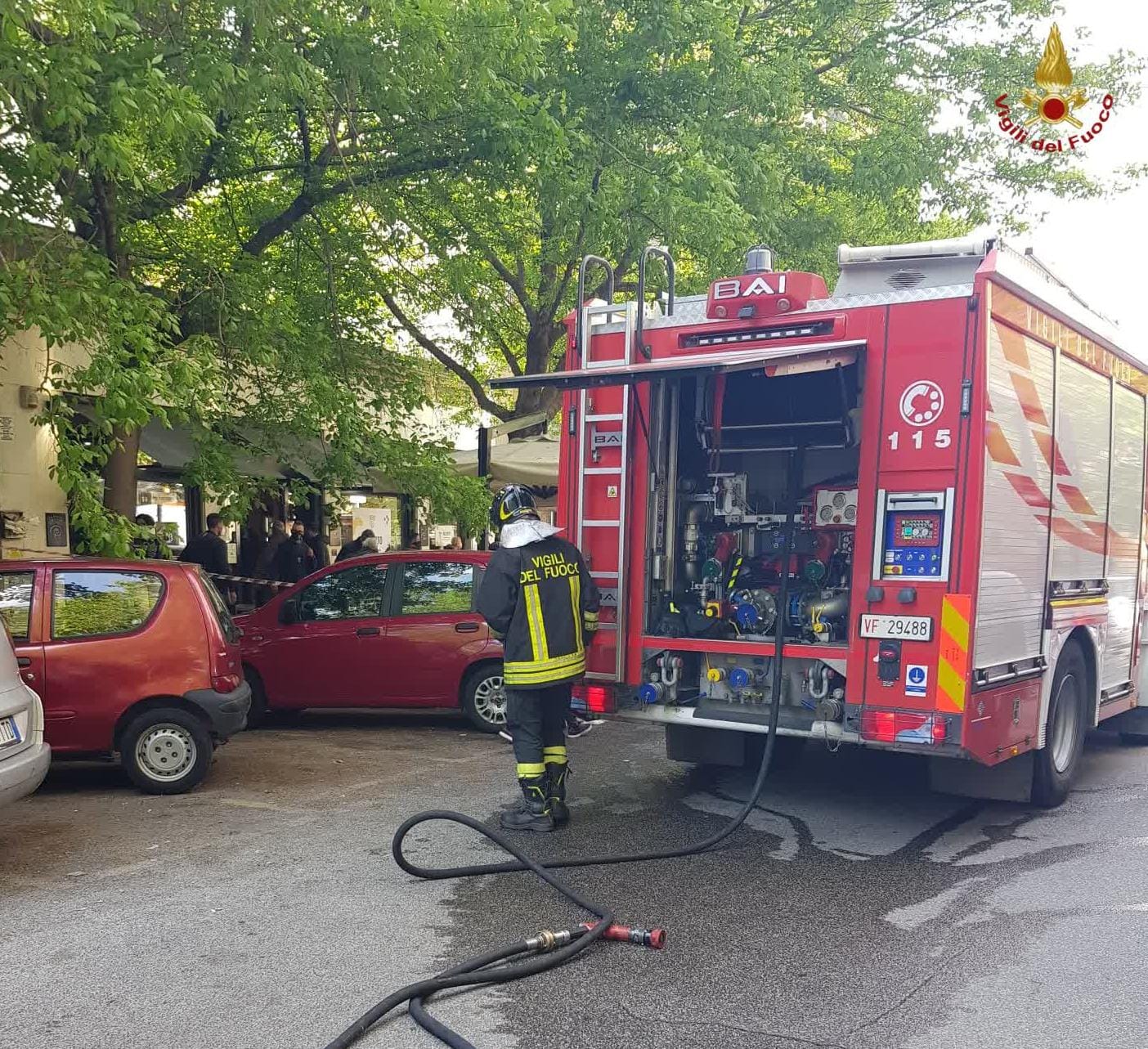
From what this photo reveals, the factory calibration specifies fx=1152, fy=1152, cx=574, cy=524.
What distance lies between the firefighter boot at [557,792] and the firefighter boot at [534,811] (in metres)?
0.04

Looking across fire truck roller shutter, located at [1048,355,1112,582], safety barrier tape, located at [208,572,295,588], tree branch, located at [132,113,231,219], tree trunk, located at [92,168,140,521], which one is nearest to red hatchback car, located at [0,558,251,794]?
tree trunk, located at [92,168,140,521]

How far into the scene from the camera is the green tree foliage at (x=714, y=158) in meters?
A: 10.1

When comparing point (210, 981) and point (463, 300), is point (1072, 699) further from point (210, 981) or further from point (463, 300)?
point (463, 300)

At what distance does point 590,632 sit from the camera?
6.51m

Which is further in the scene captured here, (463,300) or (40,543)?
(463,300)

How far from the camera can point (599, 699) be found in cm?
668

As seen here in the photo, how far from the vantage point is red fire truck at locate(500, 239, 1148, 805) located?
568 centimetres

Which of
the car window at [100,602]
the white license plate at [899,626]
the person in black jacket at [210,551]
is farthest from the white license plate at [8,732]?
the person in black jacket at [210,551]

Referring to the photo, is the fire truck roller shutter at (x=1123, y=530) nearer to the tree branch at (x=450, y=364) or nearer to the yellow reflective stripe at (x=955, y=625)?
the yellow reflective stripe at (x=955, y=625)

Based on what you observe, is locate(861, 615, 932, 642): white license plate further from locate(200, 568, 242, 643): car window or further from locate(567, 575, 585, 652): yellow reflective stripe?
locate(200, 568, 242, 643): car window

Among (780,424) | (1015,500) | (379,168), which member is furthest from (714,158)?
(1015,500)

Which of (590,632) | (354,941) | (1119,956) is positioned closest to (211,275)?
(590,632)

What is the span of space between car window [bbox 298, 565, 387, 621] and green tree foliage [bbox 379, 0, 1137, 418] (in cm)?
364

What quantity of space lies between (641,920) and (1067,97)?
1374cm
